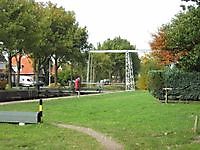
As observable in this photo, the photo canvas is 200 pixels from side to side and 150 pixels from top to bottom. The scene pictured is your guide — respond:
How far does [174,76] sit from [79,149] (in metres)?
25.8

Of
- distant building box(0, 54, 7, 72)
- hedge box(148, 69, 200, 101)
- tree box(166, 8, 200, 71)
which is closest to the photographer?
tree box(166, 8, 200, 71)

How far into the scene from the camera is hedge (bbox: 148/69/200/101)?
37031 mm

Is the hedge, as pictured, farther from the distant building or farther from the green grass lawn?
the distant building

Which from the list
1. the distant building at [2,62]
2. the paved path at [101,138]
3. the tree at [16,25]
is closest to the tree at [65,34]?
the distant building at [2,62]

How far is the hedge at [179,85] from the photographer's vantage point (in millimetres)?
37031

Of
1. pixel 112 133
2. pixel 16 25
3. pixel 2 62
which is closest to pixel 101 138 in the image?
pixel 112 133

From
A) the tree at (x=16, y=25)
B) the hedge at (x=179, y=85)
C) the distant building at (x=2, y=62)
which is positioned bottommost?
the hedge at (x=179, y=85)

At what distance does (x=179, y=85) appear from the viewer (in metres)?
37.4

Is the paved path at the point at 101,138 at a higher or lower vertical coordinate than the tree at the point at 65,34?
lower

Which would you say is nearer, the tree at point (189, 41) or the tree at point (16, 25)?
the tree at point (189, 41)

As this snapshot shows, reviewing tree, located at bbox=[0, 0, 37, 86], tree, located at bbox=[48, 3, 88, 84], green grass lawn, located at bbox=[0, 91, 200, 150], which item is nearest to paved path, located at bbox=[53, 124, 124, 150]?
green grass lawn, located at bbox=[0, 91, 200, 150]

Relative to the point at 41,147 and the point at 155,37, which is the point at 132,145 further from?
the point at 155,37

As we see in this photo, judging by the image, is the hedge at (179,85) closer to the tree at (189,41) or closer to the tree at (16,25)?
the tree at (16,25)

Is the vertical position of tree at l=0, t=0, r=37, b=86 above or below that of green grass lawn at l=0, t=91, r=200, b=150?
above
